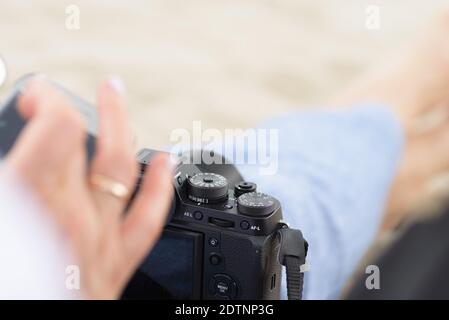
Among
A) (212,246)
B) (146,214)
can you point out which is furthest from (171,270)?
(146,214)

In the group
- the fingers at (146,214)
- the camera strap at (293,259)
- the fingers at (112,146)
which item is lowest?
the camera strap at (293,259)

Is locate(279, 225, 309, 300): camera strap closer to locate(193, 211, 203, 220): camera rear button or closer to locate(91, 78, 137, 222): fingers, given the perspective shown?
locate(193, 211, 203, 220): camera rear button

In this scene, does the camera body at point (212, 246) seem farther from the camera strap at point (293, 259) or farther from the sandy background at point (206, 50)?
the sandy background at point (206, 50)

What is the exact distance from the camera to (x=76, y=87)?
110cm

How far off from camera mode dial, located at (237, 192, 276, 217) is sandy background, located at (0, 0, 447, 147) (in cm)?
56

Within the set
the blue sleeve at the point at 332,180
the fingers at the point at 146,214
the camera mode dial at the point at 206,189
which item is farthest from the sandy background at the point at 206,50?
A: the fingers at the point at 146,214

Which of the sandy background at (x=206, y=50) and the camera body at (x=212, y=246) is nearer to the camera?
the camera body at (x=212, y=246)

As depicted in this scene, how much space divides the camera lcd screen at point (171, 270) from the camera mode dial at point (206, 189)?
0.02 metres

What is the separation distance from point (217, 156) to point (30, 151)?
0.27m

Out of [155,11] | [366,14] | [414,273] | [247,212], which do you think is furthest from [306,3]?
[247,212]

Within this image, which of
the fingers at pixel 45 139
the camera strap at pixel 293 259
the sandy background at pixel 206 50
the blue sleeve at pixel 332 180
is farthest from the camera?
the sandy background at pixel 206 50

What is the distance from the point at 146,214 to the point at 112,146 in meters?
0.04

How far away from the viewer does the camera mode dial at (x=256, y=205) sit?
475mm
